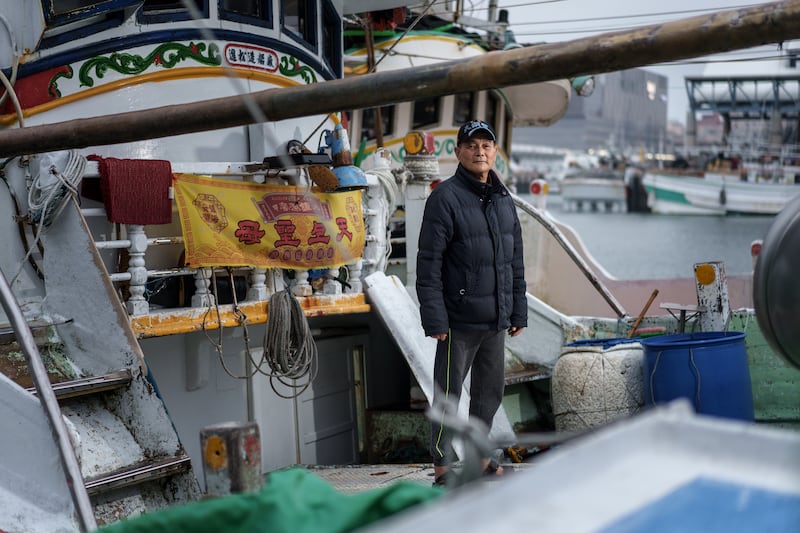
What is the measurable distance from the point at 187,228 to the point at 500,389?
210 centimetres

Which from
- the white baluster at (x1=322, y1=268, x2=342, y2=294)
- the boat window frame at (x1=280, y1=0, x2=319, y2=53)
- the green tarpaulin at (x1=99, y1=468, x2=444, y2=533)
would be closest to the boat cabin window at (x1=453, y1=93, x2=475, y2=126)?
the boat window frame at (x1=280, y1=0, x2=319, y2=53)

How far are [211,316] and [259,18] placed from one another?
84.1 inches

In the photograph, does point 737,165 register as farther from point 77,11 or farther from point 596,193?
point 77,11

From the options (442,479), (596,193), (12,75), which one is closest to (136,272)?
(12,75)

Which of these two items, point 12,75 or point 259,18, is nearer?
point 12,75

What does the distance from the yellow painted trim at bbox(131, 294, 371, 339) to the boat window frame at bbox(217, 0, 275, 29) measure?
1.89 meters

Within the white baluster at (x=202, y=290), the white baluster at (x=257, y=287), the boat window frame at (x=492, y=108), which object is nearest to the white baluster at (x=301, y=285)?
the white baluster at (x=257, y=287)

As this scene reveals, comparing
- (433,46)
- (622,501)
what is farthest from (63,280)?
(433,46)

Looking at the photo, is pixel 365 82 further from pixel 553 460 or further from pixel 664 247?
pixel 664 247

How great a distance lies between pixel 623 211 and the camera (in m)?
92.1

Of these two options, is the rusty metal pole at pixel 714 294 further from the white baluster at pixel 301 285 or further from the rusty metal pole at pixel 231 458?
the rusty metal pole at pixel 231 458

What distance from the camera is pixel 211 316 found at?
6.15m

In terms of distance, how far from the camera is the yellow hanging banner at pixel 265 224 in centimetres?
616

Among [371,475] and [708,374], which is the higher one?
[708,374]
